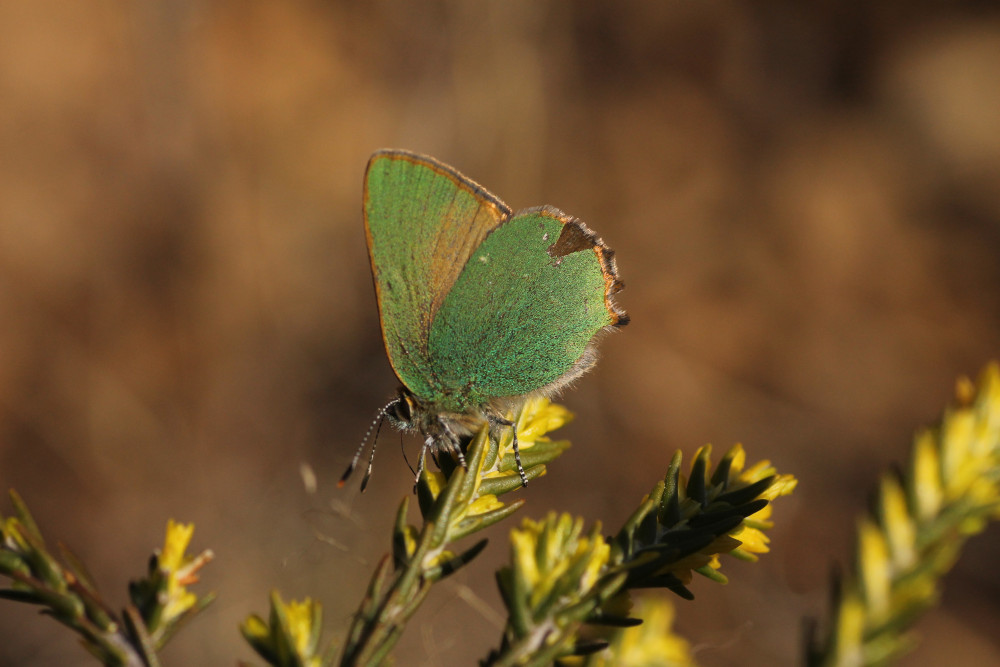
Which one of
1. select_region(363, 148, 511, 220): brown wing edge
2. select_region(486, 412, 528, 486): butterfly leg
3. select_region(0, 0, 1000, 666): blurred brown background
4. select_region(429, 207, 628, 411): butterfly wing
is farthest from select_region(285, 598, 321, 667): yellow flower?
select_region(0, 0, 1000, 666): blurred brown background

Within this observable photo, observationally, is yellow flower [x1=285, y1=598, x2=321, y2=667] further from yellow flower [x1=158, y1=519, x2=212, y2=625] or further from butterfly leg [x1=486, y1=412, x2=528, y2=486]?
butterfly leg [x1=486, y1=412, x2=528, y2=486]

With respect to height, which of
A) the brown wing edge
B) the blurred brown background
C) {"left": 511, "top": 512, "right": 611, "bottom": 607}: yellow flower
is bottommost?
{"left": 511, "top": 512, "right": 611, "bottom": 607}: yellow flower

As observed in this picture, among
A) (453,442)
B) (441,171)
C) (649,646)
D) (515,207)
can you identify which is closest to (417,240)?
(441,171)

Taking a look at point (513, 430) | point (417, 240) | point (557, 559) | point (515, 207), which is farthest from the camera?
point (515, 207)

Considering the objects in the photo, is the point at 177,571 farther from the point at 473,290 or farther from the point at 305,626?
the point at 473,290

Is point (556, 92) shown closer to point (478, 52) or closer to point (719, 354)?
point (478, 52)

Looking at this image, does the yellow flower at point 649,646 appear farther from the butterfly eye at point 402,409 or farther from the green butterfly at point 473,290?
the butterfly eye at point 402,409
